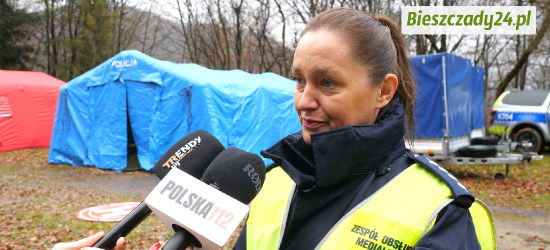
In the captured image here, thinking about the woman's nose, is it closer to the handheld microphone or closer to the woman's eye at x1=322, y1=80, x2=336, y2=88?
the woman's eye at x1=322, y1=80, x2=336, y2=88

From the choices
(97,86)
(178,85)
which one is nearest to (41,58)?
(97,86)

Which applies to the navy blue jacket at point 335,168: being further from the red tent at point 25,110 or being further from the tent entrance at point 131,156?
the red tent at point 25,110

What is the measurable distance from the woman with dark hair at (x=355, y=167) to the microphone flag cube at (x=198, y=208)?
0.27 meters

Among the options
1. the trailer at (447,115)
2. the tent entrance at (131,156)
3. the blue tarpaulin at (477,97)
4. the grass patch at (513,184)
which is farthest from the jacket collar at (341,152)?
the tent entrance at (131,156)

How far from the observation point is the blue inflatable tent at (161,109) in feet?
39.7

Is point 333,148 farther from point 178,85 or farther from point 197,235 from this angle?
point 178,85

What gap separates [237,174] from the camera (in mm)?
1579

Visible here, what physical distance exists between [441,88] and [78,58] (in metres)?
28.2

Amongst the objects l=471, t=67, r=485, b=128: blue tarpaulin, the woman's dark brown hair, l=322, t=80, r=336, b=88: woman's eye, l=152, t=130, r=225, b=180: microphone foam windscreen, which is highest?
the woman's dark brown hair

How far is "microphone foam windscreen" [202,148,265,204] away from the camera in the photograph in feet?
5.06

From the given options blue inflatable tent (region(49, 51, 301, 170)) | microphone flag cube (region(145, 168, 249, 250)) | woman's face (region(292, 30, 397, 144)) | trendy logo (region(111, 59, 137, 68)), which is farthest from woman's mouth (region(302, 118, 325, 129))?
trendy logo (region(111, 59, 137, 68))

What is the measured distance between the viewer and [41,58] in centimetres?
3575

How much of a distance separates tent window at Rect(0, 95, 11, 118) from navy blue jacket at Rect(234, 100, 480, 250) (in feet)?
66.2

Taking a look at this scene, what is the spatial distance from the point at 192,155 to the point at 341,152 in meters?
0.66
